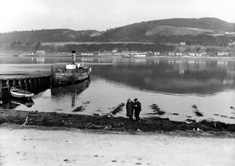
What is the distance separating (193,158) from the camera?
53.4 feet

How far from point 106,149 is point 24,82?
147ft

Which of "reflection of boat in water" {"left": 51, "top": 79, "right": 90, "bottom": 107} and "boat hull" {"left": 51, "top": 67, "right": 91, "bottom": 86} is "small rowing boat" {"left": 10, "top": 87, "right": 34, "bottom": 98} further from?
"boat hull" {"left": 51, "top": 67, "right": 91, "bottom": 86}

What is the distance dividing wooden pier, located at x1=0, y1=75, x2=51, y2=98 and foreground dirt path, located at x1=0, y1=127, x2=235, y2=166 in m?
29.9

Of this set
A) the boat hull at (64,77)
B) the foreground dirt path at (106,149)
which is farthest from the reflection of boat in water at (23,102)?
the foreground dirt path at (106,149)

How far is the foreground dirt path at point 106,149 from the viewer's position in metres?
15.5

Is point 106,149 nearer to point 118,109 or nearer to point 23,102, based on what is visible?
point 118,109

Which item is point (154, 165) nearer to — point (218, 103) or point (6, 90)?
point (218, 103)

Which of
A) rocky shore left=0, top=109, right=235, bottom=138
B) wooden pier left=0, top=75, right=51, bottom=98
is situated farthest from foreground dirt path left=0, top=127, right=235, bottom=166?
wooden pier left=0, top=75, right=51, bottom=98

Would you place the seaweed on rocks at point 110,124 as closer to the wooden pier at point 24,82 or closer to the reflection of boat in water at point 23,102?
the reflection of boat in water at point 23,102

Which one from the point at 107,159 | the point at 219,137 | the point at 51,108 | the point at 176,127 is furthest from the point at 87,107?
the point at 107,159

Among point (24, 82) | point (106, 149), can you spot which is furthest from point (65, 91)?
point (106, 149)

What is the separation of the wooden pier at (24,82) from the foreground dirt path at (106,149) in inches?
1176

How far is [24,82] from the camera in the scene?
5856 centimetres

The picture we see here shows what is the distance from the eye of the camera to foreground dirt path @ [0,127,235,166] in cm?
1550
